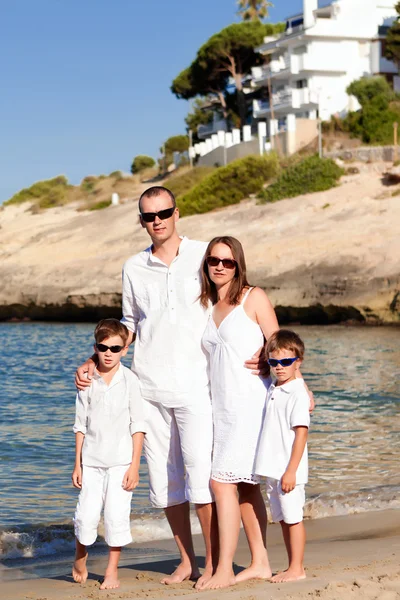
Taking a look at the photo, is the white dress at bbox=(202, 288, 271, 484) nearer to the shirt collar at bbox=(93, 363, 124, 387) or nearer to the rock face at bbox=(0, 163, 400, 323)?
the shirt collar at bbox=(93, 363, 124, 387)

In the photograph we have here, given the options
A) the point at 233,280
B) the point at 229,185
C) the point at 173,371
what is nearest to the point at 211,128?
the point at 229,185

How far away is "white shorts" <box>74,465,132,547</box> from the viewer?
5020 mm

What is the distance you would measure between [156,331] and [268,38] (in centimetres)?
5448

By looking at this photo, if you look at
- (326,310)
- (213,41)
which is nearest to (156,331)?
(326,310)

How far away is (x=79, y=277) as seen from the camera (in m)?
31.1

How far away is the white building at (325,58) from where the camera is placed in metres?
52.2

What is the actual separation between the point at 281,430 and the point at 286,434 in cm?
3

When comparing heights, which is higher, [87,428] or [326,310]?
[87,428]

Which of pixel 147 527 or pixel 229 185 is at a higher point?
pixel 229 185

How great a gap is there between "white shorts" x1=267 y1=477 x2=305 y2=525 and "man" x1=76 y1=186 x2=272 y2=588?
36cm

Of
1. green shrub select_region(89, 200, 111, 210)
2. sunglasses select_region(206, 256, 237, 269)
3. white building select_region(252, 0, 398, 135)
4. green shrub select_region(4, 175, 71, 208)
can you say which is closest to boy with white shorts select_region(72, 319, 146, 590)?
sunglasses select_region(206, 256, 237, 269)

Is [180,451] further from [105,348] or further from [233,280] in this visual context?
[233,280]

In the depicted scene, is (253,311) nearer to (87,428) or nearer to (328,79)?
(87,428)

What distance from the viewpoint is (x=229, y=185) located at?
38250 mm
